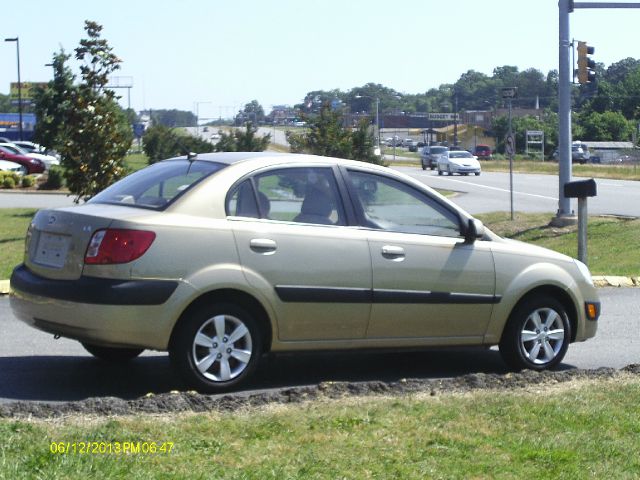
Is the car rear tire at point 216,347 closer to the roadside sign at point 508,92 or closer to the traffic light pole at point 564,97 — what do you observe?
the traffic light pole at point 564,97

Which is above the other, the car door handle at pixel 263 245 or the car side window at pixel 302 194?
the car side window at pixel 302 194

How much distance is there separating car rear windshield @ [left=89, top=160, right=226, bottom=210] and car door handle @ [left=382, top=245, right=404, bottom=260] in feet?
4.18

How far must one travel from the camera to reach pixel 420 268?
26.6 feet

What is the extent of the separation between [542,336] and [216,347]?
266cm

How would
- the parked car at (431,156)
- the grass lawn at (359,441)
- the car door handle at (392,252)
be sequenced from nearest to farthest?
the grass lawn at (359,441) < the car door handle at (392,252) < the parked car at (431,156)

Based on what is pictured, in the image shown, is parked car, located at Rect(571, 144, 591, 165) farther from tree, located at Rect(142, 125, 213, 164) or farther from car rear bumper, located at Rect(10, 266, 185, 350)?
car rear bumper, located at Rect(10, 266, 185, 350)

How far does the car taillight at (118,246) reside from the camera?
23.4 feet

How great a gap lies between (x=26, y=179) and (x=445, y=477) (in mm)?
43659

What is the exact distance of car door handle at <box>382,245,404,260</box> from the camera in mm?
7988


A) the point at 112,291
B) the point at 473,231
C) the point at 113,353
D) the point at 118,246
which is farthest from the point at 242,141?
the point at 112,291

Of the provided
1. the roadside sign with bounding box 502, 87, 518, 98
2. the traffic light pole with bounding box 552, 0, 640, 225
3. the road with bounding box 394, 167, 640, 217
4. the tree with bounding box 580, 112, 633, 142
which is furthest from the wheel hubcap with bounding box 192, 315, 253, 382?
the tree with bounding box 580, 112, 633, 142

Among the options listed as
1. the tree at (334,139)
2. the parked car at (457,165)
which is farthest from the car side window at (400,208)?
the parked car at (457,165)

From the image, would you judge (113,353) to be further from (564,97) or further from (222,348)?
(564,97)
